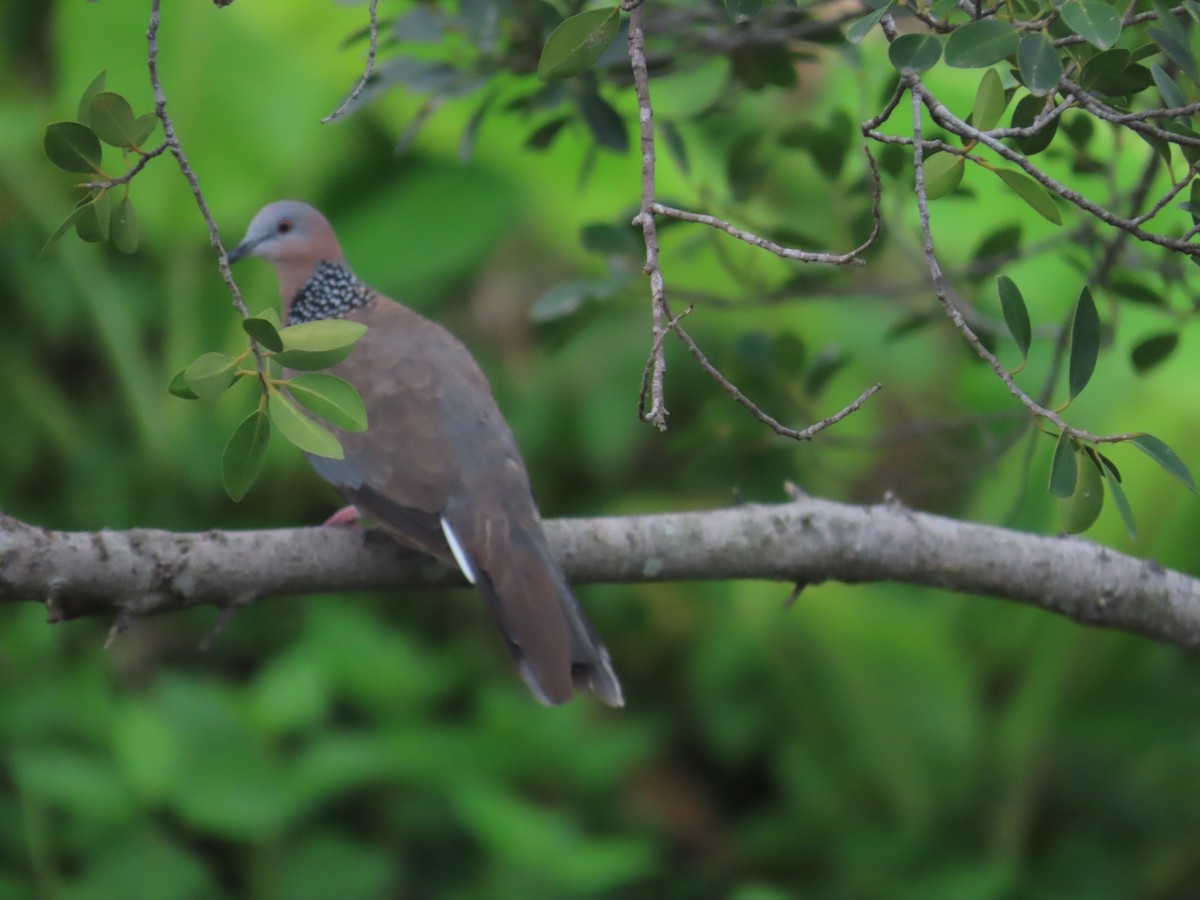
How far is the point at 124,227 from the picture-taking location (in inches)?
69.4

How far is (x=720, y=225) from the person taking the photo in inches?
56.5

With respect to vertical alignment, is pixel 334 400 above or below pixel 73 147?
below

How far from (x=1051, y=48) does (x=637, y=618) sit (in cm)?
347

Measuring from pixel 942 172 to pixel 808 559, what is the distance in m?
1.00

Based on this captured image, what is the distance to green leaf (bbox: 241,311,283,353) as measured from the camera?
1.50 m

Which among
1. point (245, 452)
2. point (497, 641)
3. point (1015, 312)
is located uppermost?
point (245, 452)

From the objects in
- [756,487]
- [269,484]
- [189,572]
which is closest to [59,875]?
[269,484]

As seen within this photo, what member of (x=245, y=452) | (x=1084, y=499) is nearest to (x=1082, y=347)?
(x=1084, y=499)

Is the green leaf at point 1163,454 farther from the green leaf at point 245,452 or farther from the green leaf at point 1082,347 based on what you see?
the green leaf at point 245,452

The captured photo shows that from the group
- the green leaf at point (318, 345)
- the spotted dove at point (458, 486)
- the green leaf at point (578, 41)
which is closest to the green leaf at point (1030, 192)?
the green leaf at point (578, 41)

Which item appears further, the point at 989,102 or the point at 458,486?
the point at 458,486

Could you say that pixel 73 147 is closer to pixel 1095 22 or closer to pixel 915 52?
pixel 915 52

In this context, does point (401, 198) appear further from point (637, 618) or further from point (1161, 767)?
point (1161, 767)

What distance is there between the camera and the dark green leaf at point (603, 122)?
259 cm
